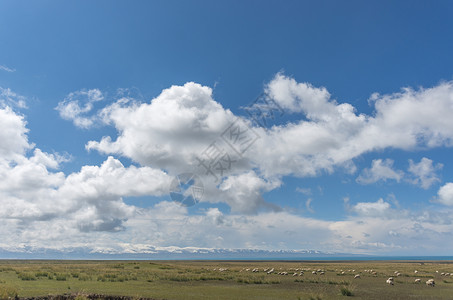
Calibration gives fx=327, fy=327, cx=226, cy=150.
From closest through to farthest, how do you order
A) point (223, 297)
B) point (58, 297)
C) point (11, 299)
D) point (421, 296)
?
point (11, 299)
point (58, 297)
point (223, 297)
point (421, 296)

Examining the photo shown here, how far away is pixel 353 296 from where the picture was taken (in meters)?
25.1

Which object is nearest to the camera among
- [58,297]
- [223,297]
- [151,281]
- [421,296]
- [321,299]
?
[58,297]

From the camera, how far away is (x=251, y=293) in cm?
2616

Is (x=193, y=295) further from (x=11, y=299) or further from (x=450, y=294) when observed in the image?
(x=450, y=294)

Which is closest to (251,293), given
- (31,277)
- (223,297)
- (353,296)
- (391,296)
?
(223,297)

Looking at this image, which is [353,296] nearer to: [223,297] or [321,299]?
[321,299]

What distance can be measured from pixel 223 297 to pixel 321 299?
6.89 m

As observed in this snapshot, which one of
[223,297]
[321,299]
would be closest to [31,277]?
[223,297]

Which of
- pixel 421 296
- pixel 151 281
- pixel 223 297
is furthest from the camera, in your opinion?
pixel 151 281

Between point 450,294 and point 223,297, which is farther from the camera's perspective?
point 450,294

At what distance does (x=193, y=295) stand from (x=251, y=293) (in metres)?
4.77

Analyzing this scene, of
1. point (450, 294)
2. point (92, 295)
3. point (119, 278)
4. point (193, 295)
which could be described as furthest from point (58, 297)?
point (450, 294)

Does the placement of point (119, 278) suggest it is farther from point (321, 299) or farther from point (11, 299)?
point (321, 299)

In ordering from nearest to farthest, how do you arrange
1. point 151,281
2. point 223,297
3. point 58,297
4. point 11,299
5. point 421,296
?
point 11,299, point 58,297, point 223,297, point 421,296, point 151,281
